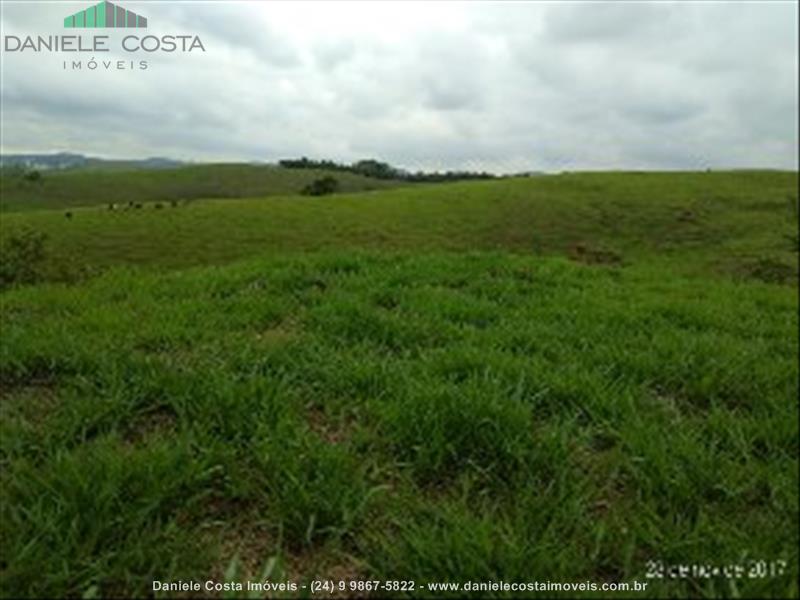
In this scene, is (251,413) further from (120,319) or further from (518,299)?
(518,299)

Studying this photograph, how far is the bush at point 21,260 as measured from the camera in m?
18.6

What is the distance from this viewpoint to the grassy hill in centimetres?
10575

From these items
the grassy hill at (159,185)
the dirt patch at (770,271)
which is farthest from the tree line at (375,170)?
the dirt patch at (770,271)

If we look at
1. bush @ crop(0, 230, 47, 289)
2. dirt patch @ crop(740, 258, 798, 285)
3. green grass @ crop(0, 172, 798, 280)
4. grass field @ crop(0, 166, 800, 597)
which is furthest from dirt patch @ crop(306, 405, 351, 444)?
green grass @ crop(0, 172, 798, 280)

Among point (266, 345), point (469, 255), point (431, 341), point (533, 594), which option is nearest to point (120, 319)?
point (266, 345)

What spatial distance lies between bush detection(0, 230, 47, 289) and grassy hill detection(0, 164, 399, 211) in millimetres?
81794

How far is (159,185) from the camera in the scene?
131 meters

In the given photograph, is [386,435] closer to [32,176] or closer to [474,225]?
[474,225]

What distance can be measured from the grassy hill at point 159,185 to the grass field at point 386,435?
9892 centimetres
